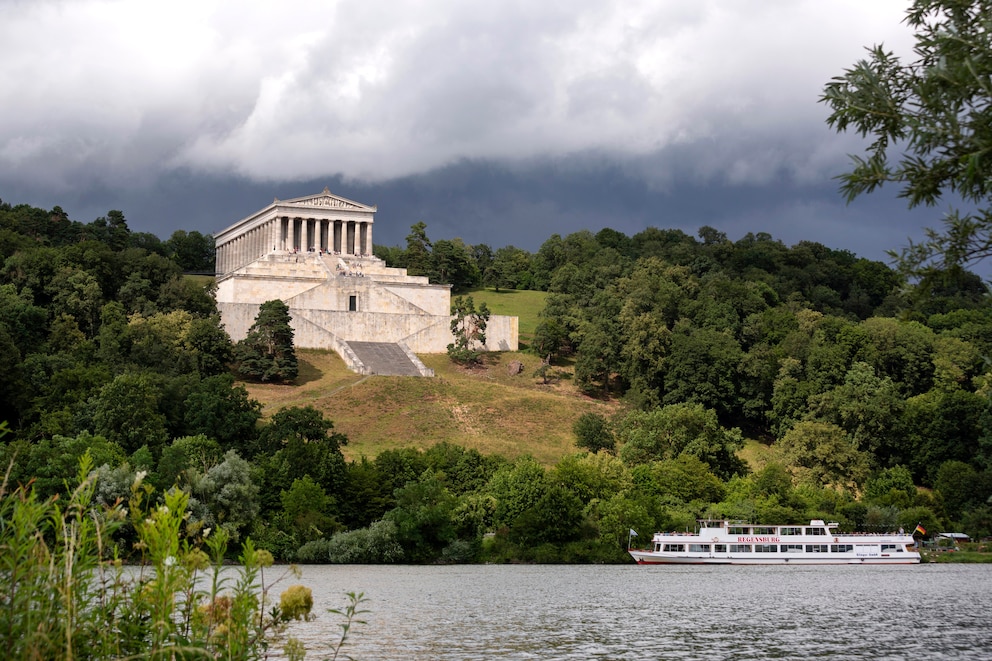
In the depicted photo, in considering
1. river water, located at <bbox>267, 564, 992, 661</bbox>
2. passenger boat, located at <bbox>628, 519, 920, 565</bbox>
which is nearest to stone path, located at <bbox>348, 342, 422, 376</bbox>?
passenger boat, located at <bbox>628, 519, 920, 565</bbox>

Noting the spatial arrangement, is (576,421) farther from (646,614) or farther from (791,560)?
(646,614)

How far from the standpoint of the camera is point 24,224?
366 ft

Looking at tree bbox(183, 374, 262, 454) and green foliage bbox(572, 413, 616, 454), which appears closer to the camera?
tree bbox(183, 374, 262, 454)

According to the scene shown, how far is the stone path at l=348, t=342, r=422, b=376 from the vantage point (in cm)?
8794

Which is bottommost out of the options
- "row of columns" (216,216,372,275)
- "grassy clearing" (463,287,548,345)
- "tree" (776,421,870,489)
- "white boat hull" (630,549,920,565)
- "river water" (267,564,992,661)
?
"white boat hull" (630,549,920,565)

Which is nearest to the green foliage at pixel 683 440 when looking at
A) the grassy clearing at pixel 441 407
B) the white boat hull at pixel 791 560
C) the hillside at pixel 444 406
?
the grassy clearing at pixel 441 407

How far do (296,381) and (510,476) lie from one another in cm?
2808

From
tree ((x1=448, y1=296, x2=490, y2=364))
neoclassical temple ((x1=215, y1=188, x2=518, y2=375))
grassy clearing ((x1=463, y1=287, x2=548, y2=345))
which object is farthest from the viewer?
grassy clearing ((x1=463, y1=287, x2=548, y2=345))

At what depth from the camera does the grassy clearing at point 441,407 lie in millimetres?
75312

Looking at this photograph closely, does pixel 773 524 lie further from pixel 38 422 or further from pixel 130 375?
pixel 38 422

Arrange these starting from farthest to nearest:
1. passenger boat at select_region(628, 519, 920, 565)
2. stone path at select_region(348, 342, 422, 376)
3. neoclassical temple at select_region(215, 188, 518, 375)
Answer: neoclassical temple at select_region(215, 188, 518, 375), stone path at select_region(348, 342, 422, 376), passenger boat at select_region(628, 519, 920, 565)

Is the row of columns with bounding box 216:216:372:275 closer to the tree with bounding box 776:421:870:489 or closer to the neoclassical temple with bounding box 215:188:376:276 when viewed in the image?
the neoclassical temple with bounding box 215:188:376:276

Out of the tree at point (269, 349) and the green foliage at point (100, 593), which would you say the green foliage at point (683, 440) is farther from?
the green foliage at point (100, 593)

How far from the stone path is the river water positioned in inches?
1347
